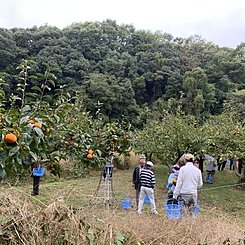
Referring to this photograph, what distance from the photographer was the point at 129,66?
27.5 m

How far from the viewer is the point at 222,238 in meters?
2.93

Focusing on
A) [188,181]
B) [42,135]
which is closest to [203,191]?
[188,181]

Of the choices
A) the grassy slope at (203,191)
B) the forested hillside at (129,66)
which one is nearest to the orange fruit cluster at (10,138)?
the grassy slope at (203,191)

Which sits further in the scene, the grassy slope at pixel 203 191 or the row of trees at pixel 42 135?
the grassy slope at pixel 203 191

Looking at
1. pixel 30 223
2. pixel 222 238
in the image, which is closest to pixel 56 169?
pixel 30 223

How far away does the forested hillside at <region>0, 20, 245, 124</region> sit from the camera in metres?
22.5

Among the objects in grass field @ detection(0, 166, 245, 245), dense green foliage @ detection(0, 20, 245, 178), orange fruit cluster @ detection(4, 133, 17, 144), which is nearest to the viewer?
orange fruit cluster @ detection(4, 133, 17, 144)

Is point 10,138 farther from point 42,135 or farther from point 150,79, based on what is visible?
point 150,79

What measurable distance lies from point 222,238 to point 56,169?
4.41 feet

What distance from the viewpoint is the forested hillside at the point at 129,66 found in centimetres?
2247

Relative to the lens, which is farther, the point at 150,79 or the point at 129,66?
the point at 129,66

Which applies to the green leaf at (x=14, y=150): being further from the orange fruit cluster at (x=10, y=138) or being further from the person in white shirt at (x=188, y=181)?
the person in white shirt at (x=188, y=181)

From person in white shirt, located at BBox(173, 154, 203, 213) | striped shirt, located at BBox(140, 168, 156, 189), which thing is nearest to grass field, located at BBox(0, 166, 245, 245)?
person in white shirt, located at BBox(173, 154, 203, 213)

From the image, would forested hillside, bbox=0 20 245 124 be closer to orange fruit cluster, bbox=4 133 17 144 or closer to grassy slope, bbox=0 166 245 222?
grassy slope, bbox=0 166 245 222
